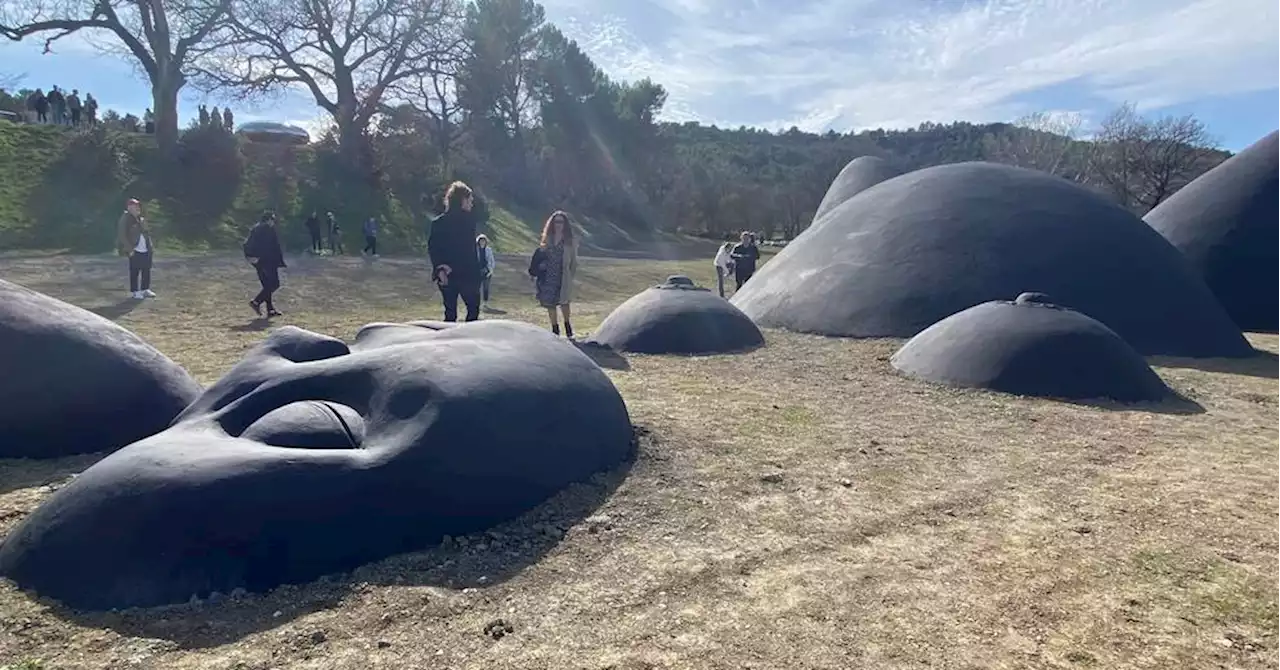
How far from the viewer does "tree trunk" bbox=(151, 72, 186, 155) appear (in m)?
27.3

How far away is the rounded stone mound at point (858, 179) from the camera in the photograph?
2067 centimetres

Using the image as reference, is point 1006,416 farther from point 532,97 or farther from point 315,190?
point 532,97

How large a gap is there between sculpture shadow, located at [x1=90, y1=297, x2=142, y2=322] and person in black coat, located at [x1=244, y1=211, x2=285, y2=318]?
5.99 feet

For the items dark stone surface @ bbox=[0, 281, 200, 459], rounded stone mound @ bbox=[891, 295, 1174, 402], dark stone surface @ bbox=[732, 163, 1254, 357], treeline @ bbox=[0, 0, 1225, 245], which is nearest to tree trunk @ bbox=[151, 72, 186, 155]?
treeline @ bbox=[0, 0, 1225, 245]

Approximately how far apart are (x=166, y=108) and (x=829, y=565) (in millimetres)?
30198

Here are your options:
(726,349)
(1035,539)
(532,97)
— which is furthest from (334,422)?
(532,97)

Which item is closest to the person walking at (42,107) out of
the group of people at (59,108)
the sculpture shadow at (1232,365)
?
the group of people at (59,108)

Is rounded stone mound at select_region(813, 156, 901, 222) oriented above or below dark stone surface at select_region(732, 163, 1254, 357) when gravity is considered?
→ above

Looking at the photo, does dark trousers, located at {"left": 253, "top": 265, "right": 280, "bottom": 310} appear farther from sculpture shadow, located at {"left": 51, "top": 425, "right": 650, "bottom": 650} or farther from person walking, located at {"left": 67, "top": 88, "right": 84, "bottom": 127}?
person walking, located at {"left": 67, "top": 88, "right": 84, "bottom": 127}

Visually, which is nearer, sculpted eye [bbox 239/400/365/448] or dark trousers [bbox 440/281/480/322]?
sculpted eye [bbox 239/400/365/448]

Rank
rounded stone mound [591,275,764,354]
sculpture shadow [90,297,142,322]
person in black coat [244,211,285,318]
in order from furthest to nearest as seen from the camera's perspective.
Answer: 1. person in black coat [244,211,285,318]
2. sculpture shadow [90,297,142,322]
3. rounded stone mound [591,275,764,354]

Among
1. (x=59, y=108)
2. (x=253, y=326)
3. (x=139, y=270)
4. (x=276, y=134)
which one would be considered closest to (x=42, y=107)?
(x=59, y=108)

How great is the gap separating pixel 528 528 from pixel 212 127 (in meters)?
30.4

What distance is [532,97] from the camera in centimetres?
4966
